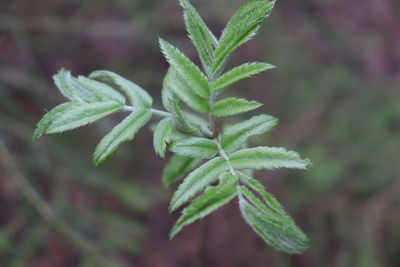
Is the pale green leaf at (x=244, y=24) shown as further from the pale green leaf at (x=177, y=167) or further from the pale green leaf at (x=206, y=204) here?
the pale green leaf at (x=177, y=167)

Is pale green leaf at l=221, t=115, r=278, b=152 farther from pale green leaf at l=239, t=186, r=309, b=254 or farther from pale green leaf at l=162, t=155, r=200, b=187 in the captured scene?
pale green leaf at l=162, t=155, r=200, b=187

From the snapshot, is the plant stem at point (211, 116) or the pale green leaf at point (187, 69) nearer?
the pale green leaf at point (187, 69)

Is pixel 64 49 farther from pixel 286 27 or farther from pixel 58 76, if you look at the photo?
pixel 58 76

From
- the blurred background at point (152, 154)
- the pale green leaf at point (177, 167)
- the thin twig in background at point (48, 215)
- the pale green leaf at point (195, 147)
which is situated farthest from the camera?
the blurred background at point (152, 154)

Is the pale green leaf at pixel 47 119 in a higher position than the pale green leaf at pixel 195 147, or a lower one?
higher

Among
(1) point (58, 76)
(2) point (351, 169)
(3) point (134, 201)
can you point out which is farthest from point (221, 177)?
(2) point (351, 169)

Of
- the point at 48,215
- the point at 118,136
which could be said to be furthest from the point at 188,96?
the point at 48,215

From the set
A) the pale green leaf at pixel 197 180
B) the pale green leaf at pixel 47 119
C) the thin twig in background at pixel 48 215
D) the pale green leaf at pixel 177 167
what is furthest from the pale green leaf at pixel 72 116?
the thin twig in background at pixel 48 215

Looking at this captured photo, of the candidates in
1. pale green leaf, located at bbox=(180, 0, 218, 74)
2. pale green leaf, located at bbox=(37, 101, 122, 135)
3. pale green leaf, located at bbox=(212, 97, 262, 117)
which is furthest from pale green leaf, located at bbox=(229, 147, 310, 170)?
pale green leaf, located at bbox=(37, 101, 122, 135)
